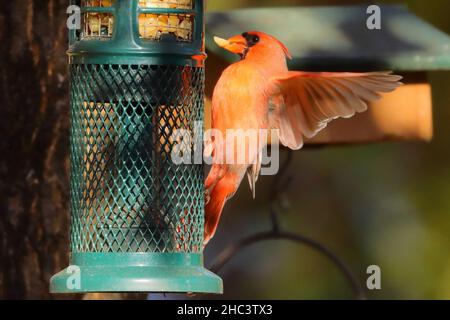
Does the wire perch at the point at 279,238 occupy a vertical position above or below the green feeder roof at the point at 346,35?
below

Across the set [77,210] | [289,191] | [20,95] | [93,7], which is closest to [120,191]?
[77,210]

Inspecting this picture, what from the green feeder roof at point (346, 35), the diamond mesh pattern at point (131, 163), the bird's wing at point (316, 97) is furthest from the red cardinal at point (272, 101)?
the green feeder roof at point (346, 35)

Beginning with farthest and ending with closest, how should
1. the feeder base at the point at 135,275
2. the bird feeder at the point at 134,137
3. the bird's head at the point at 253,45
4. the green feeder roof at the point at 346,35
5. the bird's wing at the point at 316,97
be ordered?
1. the green feeder roof at the point at 346,35
2. the bird's head at the point at 253,45
3. the bird's wing at the point at 316,97
4. the bird feeder at the point at 134,137
5. the feeder base at the point at 135,275

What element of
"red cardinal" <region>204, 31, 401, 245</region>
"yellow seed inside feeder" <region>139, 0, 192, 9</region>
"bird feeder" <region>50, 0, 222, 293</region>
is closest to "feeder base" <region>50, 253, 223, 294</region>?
"bird feeder" <region>50, 0, 222, 293</region>

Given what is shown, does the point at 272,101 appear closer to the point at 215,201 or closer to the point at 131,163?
the point at 215,201

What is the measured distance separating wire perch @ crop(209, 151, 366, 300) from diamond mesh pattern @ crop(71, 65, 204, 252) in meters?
3.09

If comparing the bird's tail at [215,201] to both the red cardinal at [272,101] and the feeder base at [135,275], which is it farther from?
the feeder base at [135,275]

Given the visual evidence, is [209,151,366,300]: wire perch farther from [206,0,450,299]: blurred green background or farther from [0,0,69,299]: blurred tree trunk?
[0,0,69,299]: blurred tree trunk

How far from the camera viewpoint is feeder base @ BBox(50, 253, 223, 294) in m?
3.77

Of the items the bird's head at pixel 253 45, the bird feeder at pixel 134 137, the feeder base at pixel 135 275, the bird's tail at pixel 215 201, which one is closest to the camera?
the feeder base at pixel 135 275

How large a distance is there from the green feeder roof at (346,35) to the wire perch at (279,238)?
23.3 inches

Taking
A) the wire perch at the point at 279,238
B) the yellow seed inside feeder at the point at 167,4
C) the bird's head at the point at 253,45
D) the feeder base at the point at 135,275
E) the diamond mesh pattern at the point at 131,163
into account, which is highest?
the yellow seed inside feeder at the point at 167,4

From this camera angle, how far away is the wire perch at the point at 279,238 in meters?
7.14

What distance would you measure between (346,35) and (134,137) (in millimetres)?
3372
